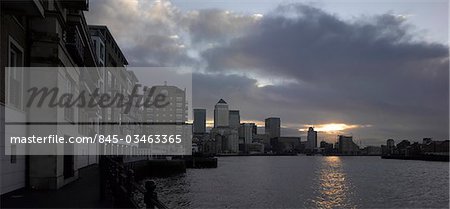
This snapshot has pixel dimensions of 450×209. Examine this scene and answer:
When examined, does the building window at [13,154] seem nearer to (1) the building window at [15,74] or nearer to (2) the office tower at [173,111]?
(1) the building window at [15,74]

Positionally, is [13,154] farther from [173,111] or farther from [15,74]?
[173,111]

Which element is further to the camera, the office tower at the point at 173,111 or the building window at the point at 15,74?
the office tower at the point at 173,111

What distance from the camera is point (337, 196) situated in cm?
4766

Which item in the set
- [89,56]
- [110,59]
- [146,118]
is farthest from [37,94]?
[146,118]

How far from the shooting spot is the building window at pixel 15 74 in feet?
57.8

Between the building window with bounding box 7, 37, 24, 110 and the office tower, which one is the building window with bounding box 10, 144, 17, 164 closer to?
the building window with bounding box 7, 37, 24, 110

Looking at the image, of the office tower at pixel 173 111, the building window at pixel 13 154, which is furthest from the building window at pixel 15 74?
the office tower at pixel 173 111

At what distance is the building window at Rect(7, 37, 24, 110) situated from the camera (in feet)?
57.8

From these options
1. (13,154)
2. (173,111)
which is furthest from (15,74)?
(173,111)

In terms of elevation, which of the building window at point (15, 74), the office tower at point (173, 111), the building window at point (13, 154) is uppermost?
the office tower at point (173, 111)

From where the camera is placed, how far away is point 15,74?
18.4m

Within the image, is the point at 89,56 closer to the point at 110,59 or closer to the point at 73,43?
the point at 73,43

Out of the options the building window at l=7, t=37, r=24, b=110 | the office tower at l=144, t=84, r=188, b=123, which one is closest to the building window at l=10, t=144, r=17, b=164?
the building window at l=7, t=37, r=24, b=110

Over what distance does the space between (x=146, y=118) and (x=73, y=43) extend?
95348mm
